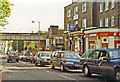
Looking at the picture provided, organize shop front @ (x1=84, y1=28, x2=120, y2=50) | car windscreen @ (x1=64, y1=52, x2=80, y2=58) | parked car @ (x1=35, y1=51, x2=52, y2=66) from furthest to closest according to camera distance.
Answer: shop front @ (x1=84, y1=28, x2=120, y2=50), parked car @ (x1=35, y1=51, x2=52, y2=66), car windscreen @ (x1=64, y1=52, x2=80, y2=58)

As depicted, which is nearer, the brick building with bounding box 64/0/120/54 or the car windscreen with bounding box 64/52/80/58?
the car windscreen with bounding box 64/52/80/58

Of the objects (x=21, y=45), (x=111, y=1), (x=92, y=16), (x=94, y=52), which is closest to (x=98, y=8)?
(x=92, y=16)

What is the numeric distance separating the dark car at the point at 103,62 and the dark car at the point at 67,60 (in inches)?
124

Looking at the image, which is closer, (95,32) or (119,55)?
(119,55)

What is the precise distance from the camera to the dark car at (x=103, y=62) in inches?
538

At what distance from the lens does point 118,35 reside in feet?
129

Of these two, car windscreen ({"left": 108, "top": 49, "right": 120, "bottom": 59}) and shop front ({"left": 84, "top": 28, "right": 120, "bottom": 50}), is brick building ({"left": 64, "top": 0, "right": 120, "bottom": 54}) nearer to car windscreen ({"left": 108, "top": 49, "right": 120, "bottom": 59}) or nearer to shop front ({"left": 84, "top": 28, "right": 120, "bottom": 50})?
shop front ({"left": 84, "top": 28, "right": 120, "bottom": 50})

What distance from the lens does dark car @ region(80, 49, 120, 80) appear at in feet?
44.8

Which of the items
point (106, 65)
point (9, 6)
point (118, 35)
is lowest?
point (106, 65)

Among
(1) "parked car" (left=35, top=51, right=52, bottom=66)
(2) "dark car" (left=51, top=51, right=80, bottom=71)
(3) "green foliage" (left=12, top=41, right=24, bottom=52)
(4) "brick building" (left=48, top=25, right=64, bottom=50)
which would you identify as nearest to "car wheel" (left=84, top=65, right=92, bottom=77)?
(2) "dark car" (left=51, top=51, right=80, bottom=71)

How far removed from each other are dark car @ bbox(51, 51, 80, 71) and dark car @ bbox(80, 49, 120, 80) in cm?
315

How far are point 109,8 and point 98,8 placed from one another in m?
4.07

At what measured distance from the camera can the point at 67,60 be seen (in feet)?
70.8

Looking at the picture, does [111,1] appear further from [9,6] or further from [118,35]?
[9,6]
